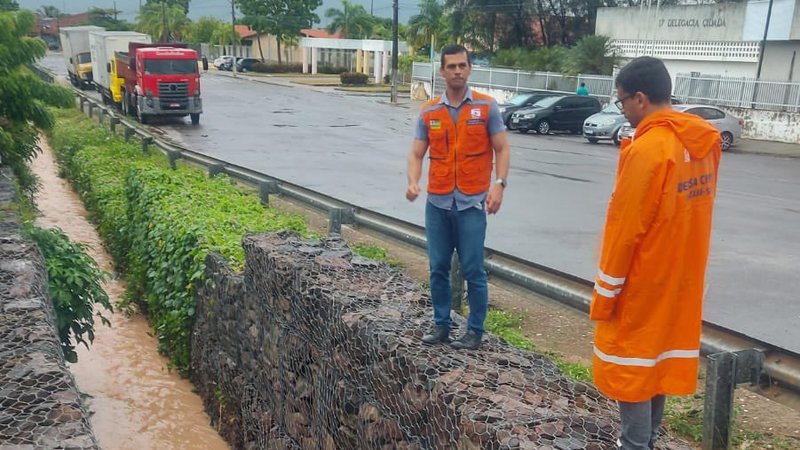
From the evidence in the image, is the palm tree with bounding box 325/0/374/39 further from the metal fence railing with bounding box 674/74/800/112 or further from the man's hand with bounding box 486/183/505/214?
the man's hand with bounding box 486/183/505/214

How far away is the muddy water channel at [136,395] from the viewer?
716cm

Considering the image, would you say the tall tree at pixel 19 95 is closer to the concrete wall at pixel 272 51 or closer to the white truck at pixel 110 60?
the white truck at pixel 110 60

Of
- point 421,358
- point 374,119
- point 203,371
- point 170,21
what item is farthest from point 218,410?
point 170,21

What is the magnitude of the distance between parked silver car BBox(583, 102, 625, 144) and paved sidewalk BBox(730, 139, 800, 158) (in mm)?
3568

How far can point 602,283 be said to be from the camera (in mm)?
2912

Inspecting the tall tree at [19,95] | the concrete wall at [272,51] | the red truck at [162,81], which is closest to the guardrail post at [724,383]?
the tall tree at [19,95]

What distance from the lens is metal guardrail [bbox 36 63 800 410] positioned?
3771mm

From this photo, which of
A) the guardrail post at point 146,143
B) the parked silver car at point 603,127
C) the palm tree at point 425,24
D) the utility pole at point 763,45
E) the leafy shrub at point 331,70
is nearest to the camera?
the guardrail post at point 146,143

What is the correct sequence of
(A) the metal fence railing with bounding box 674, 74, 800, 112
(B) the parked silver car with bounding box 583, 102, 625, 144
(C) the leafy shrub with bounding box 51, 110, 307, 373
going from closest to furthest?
(C) the leafy shrub with bounding box 51, 110, 307, 373, (B) the parked silver car with bounding box 583, 102, 625, 144, (A) the metal fence railing with bounding box 674, 74, 800, 112

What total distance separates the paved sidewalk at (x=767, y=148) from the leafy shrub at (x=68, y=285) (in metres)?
20.9

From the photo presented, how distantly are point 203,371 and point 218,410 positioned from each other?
589 mm

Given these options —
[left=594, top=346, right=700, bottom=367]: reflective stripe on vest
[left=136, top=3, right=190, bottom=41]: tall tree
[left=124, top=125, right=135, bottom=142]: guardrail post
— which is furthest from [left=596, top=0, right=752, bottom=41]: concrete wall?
[left=136, top=3, right=190, bottom=41]: tall tree

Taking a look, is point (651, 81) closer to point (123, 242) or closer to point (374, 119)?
point (123, 242)

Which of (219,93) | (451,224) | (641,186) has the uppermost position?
(641,186)
